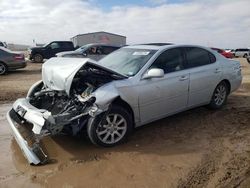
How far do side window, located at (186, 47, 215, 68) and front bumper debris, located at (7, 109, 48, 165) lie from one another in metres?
3.29

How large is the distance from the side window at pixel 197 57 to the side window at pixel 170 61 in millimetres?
254

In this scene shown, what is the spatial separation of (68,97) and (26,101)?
902 millimetres

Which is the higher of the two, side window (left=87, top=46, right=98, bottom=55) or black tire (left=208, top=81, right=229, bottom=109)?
side window (left=87, top=46, right=98, bottom=55)

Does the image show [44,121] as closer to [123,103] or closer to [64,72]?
[64,72]

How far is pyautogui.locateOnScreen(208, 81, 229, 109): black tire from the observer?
268 inches

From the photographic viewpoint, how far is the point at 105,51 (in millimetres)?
17734

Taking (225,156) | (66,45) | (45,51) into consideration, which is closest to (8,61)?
(45,51)

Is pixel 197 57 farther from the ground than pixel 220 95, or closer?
farther from the ground

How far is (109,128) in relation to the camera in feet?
15.8

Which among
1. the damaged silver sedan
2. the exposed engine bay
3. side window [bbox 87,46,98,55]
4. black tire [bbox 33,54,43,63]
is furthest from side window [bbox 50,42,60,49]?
the exposed engine bay

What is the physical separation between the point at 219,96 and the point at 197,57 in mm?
1144

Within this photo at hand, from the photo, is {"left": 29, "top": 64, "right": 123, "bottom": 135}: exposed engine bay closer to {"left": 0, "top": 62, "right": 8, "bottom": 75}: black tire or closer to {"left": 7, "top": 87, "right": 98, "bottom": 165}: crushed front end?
{"left": 7, "top": 87, "right": 98, "bottom": 165}: crushed front end

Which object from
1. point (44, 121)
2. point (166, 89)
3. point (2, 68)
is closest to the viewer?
point (44, 121)

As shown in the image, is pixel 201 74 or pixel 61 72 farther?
pixel 201 74
